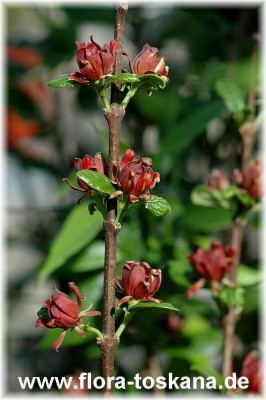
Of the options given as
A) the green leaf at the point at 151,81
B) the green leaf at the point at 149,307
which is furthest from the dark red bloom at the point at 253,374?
the green leaf at the point at 151,81

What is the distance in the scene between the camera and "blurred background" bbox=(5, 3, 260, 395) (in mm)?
1068

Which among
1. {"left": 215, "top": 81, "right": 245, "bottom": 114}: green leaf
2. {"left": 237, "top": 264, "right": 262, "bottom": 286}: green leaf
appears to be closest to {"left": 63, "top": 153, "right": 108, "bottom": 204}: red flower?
{"left": 215, "top": 81, "right": 245, "bottom": 114}: green leaf

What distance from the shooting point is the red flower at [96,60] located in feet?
2.17

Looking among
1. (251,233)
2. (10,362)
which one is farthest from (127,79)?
(10,362)

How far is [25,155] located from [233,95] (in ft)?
2.60

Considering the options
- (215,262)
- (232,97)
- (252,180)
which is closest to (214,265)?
(215,262)

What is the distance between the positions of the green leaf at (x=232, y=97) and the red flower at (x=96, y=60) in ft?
1.14

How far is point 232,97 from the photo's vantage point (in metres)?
1.00

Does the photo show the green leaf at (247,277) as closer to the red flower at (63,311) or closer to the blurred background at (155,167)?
the blurred background at (155,167)

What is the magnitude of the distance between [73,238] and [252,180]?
0.24 metres

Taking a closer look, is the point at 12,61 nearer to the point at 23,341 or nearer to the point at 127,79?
the point at 23,341

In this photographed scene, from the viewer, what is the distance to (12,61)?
167 cm

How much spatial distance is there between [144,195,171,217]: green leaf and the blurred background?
0.83 feet

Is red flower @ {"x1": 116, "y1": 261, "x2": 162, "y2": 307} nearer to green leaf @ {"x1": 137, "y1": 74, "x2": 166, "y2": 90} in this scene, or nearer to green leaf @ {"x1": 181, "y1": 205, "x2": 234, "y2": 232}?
green leaf @ {"x1": 137, "y1": 74, "x2": 166, "y2": 90}
